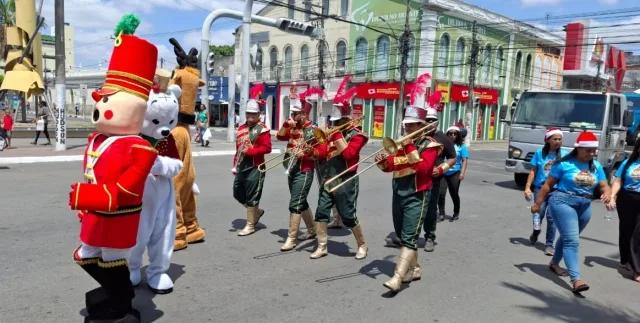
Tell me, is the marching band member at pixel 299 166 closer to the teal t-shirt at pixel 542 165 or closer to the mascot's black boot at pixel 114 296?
the mascot's black boot at pixel 114 296

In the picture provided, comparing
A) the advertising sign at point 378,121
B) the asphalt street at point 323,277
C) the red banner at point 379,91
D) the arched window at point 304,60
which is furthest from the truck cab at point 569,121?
the arched window at point 304,60

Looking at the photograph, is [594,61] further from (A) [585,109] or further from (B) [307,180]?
→ (B) [307,180]

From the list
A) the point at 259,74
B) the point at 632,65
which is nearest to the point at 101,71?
the point at 259,74

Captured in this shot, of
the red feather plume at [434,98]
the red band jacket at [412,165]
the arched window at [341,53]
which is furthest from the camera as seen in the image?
the arched window at [341,53]

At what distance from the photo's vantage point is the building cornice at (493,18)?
2938 cm

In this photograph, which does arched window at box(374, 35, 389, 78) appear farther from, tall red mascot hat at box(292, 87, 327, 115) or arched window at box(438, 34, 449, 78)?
tall red mascot hat at box(292, 87, 327, 115)

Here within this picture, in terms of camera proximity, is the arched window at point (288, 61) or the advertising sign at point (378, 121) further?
the arched window at point (288, 61)

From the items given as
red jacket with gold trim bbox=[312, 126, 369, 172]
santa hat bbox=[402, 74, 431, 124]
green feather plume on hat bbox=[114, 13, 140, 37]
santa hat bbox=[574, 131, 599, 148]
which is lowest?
red jacket with gold trim bbox=[312, 126, 369, 172]

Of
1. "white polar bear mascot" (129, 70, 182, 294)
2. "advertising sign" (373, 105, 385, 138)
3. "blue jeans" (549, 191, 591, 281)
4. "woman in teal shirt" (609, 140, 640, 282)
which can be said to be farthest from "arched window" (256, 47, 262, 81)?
"blue jeans" (549, 191, 591, 281)

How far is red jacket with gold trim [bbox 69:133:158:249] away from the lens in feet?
10.1

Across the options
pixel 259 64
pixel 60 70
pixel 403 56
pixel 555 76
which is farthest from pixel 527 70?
pixel 60 70

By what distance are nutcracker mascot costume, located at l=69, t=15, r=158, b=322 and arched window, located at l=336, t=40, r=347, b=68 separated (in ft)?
98.2

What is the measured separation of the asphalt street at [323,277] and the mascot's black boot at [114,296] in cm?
31

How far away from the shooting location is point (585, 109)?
10.9 meters
